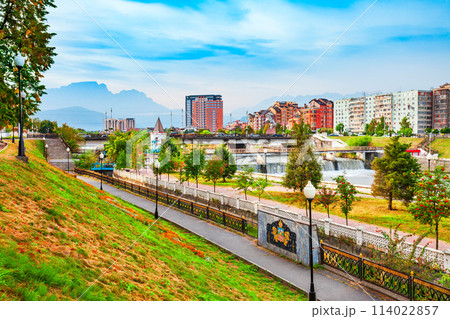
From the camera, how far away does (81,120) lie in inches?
1933

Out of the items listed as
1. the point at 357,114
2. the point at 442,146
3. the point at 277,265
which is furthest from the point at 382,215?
the point at 357,114

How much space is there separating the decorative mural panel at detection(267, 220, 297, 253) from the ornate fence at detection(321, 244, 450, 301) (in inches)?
50.8

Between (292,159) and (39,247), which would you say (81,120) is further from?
(39,247)

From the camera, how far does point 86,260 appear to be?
6914 mm

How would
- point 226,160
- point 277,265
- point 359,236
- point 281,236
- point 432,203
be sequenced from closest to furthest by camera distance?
1. point 277,265
2. point 281,236
3. point 359,236
4. point 432,203
5. point 226,160

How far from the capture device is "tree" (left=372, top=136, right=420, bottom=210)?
80.2 ft

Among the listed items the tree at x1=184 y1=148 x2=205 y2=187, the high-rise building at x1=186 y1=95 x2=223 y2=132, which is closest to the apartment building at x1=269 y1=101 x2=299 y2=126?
the high-rise building at x1=186 y1=95 x2=223 y2=132

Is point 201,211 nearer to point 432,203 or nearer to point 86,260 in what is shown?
point 432,203

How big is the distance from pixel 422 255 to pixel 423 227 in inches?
368

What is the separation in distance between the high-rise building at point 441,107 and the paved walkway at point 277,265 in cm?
13213

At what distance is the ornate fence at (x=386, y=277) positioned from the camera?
9.05 metres

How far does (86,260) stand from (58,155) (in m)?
55.7

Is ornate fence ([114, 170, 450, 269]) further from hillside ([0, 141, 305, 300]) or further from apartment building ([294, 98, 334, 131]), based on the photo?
apartment building ([294, 98, 334, 131])

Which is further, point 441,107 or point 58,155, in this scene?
point 441,107
